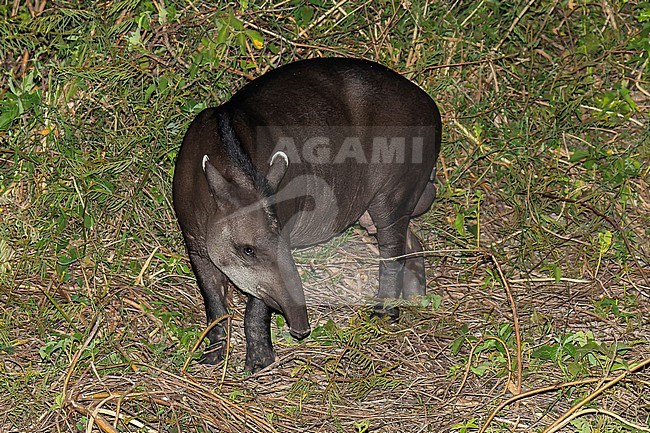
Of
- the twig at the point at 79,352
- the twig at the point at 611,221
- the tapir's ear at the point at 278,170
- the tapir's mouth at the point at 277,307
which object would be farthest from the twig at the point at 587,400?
the twig at the point at 79,352

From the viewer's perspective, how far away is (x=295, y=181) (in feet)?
19.8

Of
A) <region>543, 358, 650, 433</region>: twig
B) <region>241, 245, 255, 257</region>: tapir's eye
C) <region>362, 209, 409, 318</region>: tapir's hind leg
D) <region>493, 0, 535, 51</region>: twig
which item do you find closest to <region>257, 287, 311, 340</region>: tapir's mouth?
<region>241, 245, 255, 257</region>: tapir's eye

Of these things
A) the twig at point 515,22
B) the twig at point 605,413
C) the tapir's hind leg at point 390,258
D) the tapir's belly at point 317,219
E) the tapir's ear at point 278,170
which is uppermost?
the tapir's ear at point 278,170

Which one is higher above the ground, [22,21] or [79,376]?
[22,21]

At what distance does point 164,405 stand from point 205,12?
2900 millimetres

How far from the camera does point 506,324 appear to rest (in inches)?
241

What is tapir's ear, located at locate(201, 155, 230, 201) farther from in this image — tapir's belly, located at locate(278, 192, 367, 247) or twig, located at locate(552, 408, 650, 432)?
twig, located at locate(552, 408, 650, 432)

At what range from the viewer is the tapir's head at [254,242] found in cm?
548

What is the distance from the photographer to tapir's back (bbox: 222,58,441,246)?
6.02 metres

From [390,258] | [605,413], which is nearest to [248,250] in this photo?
[390,258]

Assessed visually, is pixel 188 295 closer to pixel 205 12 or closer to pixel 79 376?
pixel 79 376

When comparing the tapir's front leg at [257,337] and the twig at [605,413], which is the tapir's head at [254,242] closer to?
the tapir's front leg at [257,337]

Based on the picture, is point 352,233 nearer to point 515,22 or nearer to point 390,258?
point 390,258

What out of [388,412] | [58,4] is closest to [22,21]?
[58,4]
